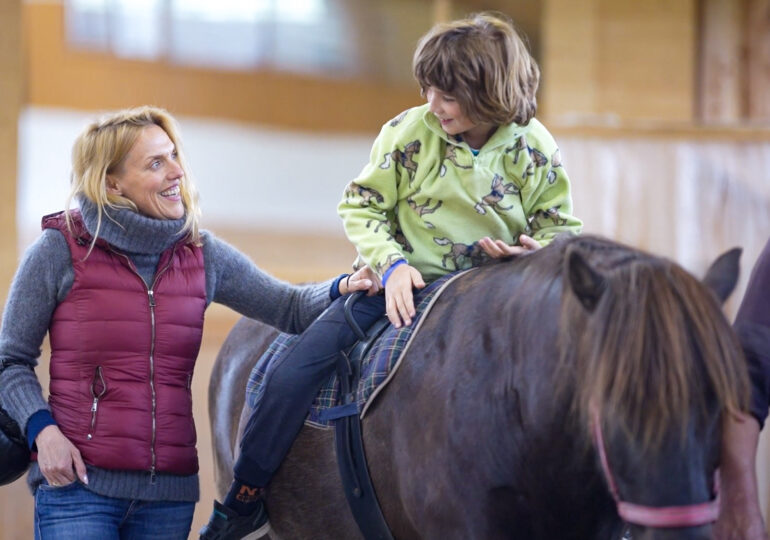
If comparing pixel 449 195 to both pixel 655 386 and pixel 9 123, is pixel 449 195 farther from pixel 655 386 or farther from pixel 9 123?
pixel 9 123

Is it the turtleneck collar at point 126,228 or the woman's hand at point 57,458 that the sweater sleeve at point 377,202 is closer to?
the turtleneck collar at point 126,228

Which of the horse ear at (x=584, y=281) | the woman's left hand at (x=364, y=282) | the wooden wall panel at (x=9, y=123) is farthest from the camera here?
the wooden wall panel at (x=9, y=123)

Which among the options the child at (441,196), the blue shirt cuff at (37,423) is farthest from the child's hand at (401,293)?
the blue shirt cuff at (37,423)

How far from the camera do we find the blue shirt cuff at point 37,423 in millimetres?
2285

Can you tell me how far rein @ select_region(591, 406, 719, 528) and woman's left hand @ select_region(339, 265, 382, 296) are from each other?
0.93 meters

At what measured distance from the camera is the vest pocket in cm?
232

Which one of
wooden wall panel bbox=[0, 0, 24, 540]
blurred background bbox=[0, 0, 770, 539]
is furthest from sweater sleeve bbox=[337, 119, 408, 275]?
wooden wall panel bbox=[0, 0, 24, 540]

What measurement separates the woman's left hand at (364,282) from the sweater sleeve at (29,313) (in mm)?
655

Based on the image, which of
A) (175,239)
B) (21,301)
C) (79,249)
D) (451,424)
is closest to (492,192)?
(451,424)

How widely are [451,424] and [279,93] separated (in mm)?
7611

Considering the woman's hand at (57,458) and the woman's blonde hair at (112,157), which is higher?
the woman's blonde hair at (112,157)

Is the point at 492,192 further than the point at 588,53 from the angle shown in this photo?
No

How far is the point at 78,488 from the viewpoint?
7.61ft

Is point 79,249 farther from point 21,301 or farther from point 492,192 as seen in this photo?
point 492,192
